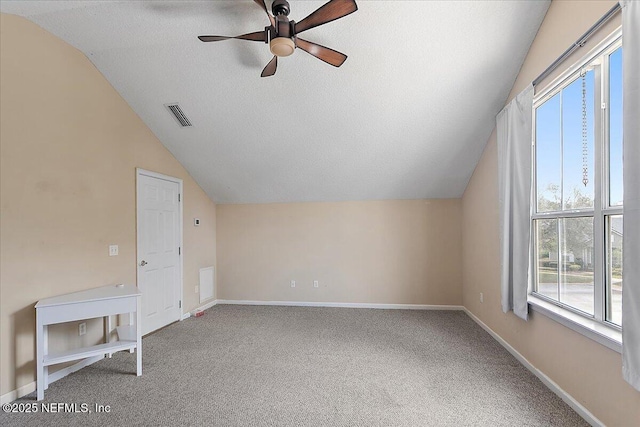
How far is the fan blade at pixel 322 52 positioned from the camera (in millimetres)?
2262

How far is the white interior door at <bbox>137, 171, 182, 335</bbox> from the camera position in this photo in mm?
3615

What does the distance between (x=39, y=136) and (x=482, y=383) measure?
4242 mm

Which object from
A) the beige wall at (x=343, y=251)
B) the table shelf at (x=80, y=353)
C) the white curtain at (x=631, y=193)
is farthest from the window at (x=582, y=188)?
the table shelf at (x=80, y=353)

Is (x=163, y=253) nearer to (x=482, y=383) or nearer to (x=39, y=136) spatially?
(x=39, y=136)

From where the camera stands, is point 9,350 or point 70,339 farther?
point 70,339

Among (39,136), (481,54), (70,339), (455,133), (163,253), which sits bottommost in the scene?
(70,339)

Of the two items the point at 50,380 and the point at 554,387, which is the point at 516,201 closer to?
the point at 554,387

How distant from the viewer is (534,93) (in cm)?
265

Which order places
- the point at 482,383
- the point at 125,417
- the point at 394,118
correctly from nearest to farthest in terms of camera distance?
the point at 125,417 < the point at 482,383 < the point at 394,118

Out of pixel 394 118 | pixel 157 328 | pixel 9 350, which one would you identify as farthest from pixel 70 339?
pixel 394 118

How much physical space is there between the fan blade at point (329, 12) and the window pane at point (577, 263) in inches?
87.0

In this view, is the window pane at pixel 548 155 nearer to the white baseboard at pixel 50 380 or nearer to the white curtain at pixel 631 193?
the white curtain at pixel 631 193

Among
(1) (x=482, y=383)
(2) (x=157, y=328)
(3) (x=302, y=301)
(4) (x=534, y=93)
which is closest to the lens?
(1) (x=482, y=383)

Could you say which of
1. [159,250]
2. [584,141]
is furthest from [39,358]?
[584,141]
